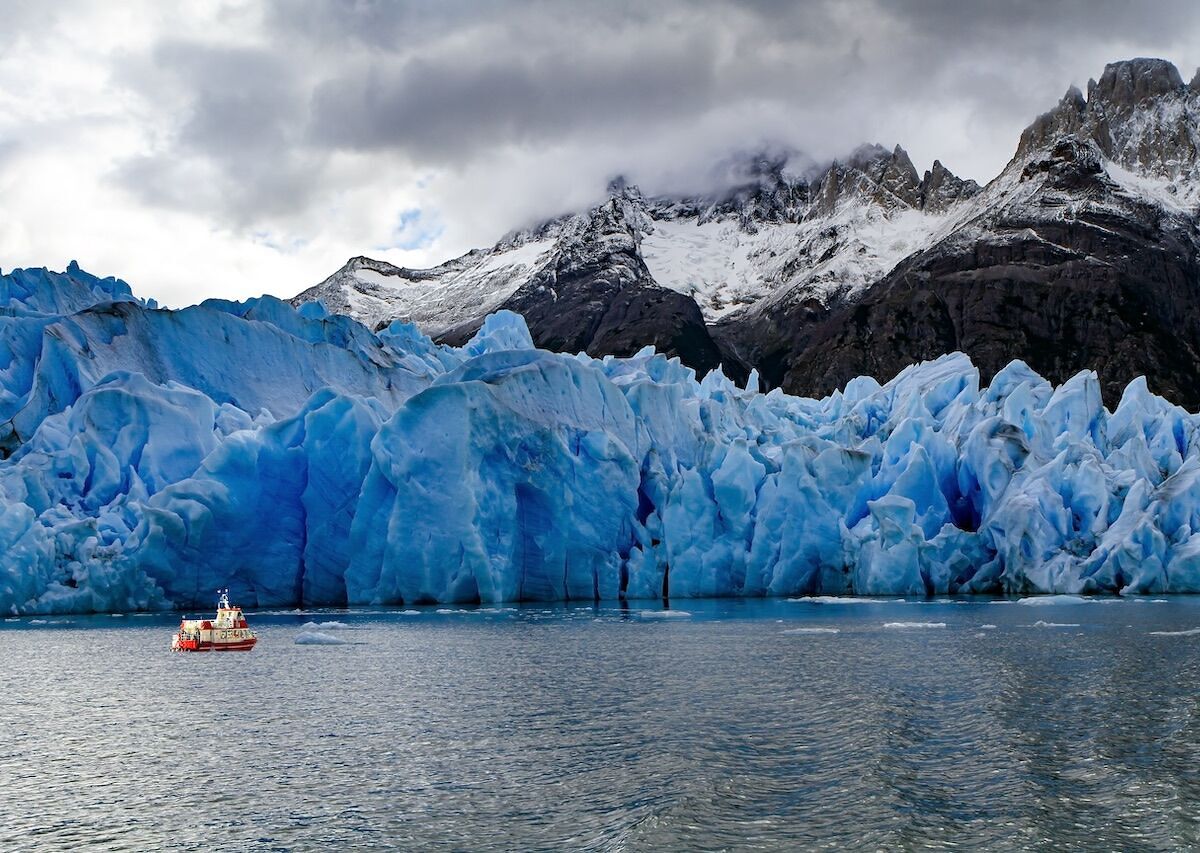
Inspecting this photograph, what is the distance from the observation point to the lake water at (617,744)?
387 inches

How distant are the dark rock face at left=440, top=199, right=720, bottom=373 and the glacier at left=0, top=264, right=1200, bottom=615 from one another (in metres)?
64.2

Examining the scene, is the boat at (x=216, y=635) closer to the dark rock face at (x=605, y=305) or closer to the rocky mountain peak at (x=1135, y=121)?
the dark rock face at (x=605, y=305)

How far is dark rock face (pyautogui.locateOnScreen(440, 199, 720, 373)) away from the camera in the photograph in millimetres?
109000

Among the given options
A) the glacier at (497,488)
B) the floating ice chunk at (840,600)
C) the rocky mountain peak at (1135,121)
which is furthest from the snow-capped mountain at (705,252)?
the floating ice chunk at (840,600)

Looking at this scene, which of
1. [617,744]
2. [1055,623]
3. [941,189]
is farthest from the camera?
[941,189]

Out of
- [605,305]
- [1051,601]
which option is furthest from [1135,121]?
[1051,601]

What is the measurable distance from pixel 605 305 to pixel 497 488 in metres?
85.8

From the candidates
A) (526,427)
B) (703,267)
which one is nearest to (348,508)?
(526,427)

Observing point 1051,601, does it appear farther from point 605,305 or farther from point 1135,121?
point 1135,121

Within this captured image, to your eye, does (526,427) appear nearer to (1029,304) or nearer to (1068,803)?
(1068,803)

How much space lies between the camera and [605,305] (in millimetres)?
118875

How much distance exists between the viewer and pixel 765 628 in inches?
1049

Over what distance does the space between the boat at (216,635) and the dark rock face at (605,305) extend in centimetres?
7908

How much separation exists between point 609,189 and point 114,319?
129975mm
